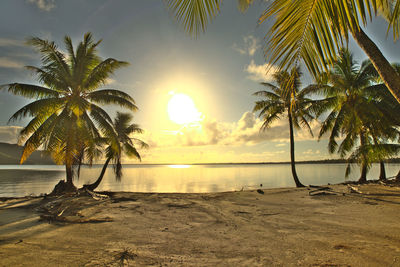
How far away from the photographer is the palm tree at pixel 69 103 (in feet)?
36.2

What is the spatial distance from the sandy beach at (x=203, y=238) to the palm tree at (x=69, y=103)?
6.06 meters

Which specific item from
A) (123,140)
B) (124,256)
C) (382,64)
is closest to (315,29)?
(382,64)

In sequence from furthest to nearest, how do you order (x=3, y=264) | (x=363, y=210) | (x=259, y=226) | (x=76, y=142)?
(x=76, y=142), (x=363, y=210), (x=259, y=226), (x=3, y=264)

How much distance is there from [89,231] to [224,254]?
2967mm

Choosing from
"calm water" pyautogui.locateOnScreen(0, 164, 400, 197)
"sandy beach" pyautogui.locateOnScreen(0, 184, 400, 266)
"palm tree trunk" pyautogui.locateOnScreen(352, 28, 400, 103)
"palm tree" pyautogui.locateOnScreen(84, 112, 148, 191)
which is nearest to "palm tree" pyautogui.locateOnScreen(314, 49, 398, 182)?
"calm water" pyautogui.locateOnScreen(0, 164, 400, 197)

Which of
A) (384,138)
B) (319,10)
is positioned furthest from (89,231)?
(384,138)

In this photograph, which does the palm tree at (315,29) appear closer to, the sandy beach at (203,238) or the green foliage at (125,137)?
the sandy beach at (203,238)

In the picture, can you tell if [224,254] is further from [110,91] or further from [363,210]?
[110,91]

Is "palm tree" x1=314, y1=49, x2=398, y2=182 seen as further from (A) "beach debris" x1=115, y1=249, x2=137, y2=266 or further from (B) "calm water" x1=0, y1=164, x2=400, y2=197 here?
(A) "beach debris" x1=115, y1=249, x2=137, y2=266

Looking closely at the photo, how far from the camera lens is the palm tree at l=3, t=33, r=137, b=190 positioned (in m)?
11.0

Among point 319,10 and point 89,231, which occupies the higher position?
point 319,10

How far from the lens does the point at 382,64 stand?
6.05 feet

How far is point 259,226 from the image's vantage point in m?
4.88

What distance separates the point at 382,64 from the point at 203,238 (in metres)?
3.87
